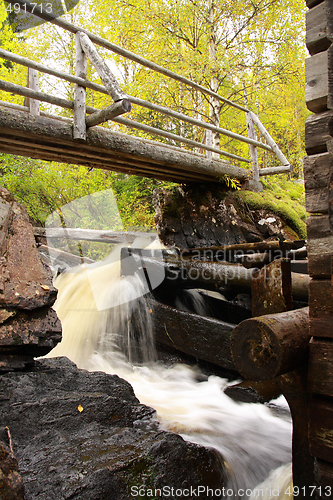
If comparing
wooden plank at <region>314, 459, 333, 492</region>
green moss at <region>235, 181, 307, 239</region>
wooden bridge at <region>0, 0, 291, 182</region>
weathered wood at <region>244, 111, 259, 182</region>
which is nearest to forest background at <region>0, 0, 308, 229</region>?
green moss at <region>235, 181, 307, 239</region>

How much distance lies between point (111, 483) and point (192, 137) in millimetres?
12419

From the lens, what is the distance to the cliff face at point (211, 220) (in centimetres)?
779

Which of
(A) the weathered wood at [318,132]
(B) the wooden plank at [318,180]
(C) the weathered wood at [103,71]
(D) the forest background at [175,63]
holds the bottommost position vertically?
(B) the wooden plank at [318,180]

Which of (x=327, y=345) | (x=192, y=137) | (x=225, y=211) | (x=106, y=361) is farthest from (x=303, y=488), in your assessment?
(x=192, y=137)

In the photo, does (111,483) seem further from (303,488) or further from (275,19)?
(275,19)

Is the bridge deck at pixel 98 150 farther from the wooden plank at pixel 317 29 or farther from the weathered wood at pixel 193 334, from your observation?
the wooden plank at pixel 317 29

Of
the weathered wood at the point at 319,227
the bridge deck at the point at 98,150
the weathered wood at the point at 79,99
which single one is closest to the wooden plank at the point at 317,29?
the weathered wood at the point at 319,227

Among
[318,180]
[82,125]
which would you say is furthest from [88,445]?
[82,125]

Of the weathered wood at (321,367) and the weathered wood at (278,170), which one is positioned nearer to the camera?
the weathered wood at (321,367)

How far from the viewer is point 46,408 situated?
2.26m

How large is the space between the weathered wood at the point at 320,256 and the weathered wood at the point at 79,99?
3681 mm

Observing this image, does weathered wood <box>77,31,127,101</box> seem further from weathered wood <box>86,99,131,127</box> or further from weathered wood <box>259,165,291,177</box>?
weathered wood <box>259,165,291,177</box>

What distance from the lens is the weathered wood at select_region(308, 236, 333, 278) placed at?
77.0 inches

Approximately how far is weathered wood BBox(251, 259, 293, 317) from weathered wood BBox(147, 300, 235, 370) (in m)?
1.27
